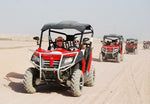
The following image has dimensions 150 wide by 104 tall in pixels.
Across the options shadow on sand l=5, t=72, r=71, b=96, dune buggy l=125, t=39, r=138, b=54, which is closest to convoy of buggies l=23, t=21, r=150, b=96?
shadow on sand l=5, t=72, r=71, b=96

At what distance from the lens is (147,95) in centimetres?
698

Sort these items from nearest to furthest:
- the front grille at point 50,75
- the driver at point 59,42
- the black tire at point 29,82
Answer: the front grille at point 50,75
the black tire at point 29,82
the driver at point 59,42

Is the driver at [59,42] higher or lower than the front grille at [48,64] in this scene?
higher

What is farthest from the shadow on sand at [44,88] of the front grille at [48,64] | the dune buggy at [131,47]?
the dune buggy at [131,47]

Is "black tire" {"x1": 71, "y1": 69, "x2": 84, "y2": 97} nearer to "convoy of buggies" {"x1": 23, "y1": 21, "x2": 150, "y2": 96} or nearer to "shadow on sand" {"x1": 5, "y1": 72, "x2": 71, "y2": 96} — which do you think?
"convoy of buggies" {"x1": 23, "y1": 21, "x2": 150, "y2": 96}

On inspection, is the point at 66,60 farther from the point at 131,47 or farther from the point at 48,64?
the point at 131,47

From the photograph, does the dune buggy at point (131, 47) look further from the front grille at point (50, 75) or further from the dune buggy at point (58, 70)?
the front grille at point (50, 75)

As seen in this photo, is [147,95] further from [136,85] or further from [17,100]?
[17,100]

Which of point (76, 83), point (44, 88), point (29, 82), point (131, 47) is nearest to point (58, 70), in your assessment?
point (76, 83)

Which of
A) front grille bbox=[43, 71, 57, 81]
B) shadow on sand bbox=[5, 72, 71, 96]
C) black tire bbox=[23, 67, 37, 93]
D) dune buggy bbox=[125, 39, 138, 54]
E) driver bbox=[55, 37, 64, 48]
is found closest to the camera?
front grille bbox=[43, 71, 57, 81]

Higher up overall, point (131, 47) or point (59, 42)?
point (59, 42)

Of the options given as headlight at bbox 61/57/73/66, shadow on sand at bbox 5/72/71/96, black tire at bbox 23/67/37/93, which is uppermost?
headlight at bbox 61/57/73/66

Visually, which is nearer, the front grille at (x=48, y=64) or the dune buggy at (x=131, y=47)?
the front grille at (x=48, y=64)

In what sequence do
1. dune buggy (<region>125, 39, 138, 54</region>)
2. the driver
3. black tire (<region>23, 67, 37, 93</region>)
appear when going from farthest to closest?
dune buggy (<region>125, 39, 138, 54</region>)
the driver
black tire (<region>23, 67, 37, 93</region>)
